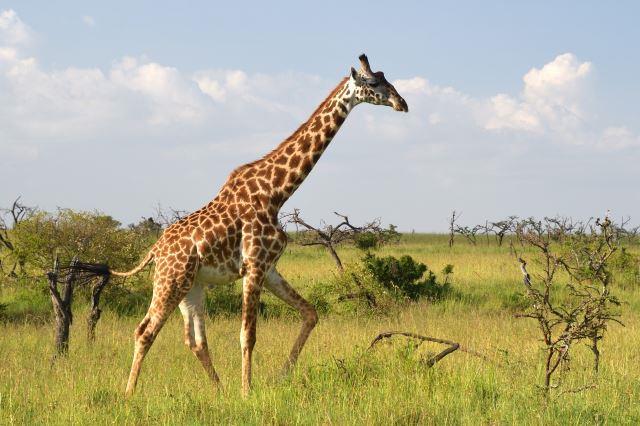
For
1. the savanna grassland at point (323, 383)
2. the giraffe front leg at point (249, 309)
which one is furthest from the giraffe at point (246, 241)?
the savanna grassland at point (323, 383)

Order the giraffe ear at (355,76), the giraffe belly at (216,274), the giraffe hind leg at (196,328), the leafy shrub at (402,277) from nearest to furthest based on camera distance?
the giraffe belly at (216,274) < the giraffe hind leg at (196,328) < the giraffe ear at (355,76) < the leafy shrub at (402,277)

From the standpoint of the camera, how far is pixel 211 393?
728 cm

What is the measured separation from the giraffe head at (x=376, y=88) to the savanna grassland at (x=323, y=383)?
8.33 ft

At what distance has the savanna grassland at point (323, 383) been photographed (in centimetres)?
652

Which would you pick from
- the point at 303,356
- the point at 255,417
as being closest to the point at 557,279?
the point at 303,356

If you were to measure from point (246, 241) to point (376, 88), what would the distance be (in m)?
2.05

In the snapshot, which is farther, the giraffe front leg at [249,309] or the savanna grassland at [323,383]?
the giraffe front leg at [249,309]

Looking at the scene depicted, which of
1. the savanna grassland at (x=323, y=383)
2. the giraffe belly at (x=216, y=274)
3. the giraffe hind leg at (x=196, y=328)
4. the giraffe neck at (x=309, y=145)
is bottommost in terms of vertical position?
the savanna grassland at (x=323, y=383)

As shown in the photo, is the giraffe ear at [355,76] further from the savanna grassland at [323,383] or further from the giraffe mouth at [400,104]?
the savanna grassland at [323,383]

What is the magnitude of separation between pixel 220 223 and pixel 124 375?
2727 mm

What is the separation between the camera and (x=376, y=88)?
25.8 feet

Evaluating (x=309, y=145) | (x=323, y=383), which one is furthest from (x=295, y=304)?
(x=309, y=145)

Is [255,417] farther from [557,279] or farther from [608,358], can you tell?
[557,279]

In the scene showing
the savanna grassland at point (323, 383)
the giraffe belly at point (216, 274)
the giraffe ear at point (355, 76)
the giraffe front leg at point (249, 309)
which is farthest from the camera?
the giraffe ear at point (355, 76)
